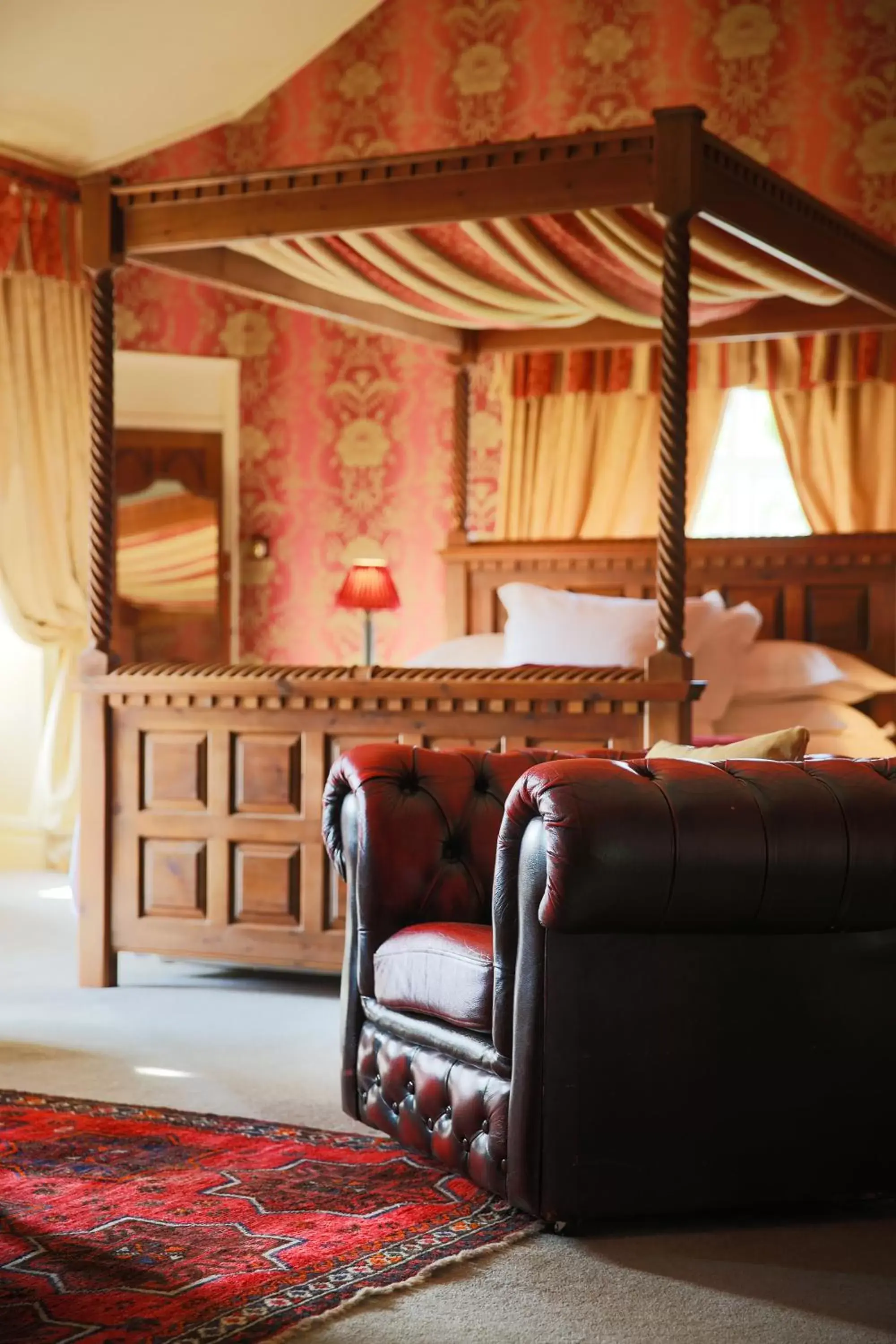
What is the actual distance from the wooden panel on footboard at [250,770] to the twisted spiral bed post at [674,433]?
242mm

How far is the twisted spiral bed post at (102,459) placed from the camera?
4641 mm

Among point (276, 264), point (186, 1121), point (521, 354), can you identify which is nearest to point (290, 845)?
point (186, 1121)

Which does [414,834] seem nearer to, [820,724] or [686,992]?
[686,992]

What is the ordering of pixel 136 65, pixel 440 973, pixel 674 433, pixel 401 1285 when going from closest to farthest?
pixel 401 1285, pixel 440 973, pixel 674 433, pixel 136 65

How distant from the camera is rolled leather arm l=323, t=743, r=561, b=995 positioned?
3.06 metres

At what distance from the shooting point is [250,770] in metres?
4.52

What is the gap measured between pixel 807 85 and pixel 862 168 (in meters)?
0.44

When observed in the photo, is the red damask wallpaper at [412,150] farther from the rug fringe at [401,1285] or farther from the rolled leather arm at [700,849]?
the rug fringe at [401,1285]

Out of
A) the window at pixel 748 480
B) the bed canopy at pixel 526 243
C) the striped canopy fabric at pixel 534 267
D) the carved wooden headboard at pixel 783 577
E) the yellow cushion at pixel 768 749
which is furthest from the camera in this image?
the window at pixel 748 480

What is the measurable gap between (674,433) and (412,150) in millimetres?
3912

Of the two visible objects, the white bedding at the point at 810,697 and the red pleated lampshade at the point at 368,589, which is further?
the red pleated lampshade at the point at 368,589

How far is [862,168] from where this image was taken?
21.2 feet

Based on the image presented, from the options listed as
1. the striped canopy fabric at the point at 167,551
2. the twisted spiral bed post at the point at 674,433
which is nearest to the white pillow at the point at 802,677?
the twisted spiral bed post at the point at 674,433

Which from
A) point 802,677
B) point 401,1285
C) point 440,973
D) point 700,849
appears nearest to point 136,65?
point 802,677
